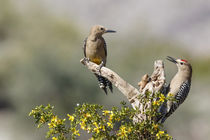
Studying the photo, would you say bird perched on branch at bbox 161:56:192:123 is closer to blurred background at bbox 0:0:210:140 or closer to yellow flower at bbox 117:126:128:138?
yellow flower at bbox 117:126:128:138

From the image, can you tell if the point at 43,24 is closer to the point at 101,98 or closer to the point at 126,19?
the point at 126,19

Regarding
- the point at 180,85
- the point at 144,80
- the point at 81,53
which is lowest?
the point at 144,80

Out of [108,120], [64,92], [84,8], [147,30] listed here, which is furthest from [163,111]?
[84,8]

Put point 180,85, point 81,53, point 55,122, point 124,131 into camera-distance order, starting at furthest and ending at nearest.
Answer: point 81,53
point 180,85
point 55,122
point 124,131

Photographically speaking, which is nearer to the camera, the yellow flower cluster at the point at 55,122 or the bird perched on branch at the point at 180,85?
the yellow flower cluster at the point at 55,122

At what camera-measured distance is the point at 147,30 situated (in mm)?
31266

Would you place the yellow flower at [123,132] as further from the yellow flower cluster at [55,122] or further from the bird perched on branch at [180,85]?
the bird perched on branch at [180,85]

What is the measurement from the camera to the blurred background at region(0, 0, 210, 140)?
22.7m

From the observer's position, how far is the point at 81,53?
80.7 ft

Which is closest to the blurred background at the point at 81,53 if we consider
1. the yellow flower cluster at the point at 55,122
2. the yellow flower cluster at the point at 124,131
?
the yellow flower cluster at the point at 55,122

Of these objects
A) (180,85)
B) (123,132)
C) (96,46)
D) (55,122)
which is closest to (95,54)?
(96,46)

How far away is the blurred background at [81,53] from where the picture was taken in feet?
74.4

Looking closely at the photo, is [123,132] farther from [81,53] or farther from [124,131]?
[81,53]

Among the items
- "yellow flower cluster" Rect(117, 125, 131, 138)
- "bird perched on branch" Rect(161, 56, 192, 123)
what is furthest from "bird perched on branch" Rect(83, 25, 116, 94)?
"yellow flower cluster" Rect(117, 125, 131, 138)
